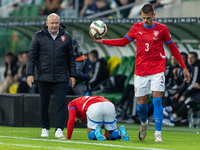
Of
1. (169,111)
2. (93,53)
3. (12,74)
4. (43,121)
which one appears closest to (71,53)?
(43,121)

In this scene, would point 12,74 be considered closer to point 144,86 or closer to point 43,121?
point 43,121

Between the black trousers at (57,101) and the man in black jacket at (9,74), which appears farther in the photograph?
the man in black jacket at (9,74)

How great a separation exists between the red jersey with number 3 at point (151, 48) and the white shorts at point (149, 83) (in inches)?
2.6

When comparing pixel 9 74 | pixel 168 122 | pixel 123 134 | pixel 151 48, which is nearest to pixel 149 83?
pixel 151 48

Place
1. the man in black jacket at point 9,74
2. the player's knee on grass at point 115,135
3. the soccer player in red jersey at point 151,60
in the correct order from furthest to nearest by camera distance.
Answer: the man in black jacket at point 9,74, the soccer player in red jersey at point 151,60, the player's knee on grass at point 115,135

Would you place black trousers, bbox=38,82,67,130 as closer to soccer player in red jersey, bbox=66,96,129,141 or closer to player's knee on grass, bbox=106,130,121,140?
soccer player in red jersey, bbox=66,96,129,141

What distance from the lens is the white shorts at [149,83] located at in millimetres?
7730

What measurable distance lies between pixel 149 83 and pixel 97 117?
1.06m

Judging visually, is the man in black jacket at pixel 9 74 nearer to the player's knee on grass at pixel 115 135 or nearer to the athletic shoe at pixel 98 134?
the player's knee on grass at pixel 115 135

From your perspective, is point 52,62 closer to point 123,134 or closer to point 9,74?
point 123,134

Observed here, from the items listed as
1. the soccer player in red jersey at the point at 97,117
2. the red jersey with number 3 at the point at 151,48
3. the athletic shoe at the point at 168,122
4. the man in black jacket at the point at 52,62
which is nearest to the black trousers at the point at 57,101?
the man in black jacket at the point at 52,62

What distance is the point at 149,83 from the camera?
Answer: 7891 millimetres

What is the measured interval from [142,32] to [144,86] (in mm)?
837

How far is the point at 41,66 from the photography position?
334 inches
